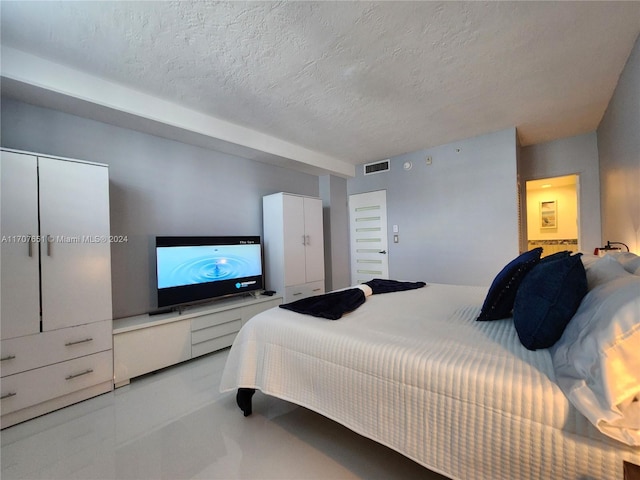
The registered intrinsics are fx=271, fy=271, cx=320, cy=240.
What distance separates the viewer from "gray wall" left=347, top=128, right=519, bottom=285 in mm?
3461

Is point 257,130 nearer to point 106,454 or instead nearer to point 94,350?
point 94,350

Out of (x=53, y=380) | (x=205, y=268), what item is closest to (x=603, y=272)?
(x=205, y=268)

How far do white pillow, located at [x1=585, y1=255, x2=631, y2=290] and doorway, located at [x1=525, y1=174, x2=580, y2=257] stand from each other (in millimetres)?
4618

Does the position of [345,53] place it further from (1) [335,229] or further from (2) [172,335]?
(1) [335,229]

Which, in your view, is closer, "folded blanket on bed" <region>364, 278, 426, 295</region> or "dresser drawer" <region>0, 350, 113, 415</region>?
"dresser drawer" <region>0, 350, 113, 415</region>

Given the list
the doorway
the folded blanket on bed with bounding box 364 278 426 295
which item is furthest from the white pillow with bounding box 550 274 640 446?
the doorway

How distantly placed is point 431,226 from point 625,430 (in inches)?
141

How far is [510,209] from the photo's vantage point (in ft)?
11.2

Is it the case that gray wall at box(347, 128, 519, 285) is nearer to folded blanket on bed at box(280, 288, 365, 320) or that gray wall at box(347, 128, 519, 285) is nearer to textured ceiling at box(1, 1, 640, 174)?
textured ceiling at box(1, 1, 640, 174)

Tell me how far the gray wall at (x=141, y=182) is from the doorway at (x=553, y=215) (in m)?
5.53

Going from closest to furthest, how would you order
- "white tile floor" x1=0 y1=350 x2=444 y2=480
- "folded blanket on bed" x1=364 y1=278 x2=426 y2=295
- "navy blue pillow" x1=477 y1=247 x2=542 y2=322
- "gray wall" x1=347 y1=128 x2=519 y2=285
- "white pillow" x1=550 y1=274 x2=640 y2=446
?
1. "white pillow" x1=550 y1=274 x2=640 y2=446
2. "white tile floor" x1=0 y1=350 x2=444 y2=480
3. "navy blue pillow" x1=477 y1=247 x2=542 y2=322
4. "folded blanket on bed" x1=364 y1=278 x2=426 y2=295
5. "gray wall" x1=347 y1=128 x2=519 y2=285

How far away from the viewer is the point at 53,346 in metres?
1.94

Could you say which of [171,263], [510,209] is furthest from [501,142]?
[171,263]

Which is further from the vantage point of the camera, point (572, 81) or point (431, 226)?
point (431, 226)
